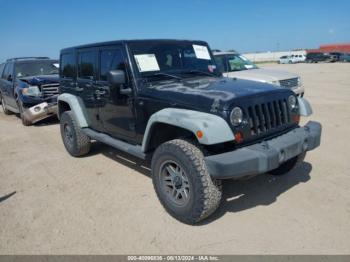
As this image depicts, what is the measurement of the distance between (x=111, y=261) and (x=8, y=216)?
5.44 feet

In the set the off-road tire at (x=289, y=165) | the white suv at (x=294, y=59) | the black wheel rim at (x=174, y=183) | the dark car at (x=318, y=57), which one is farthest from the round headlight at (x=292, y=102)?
the white suv at (x=294, y=59)

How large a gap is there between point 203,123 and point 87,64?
2.88 meters

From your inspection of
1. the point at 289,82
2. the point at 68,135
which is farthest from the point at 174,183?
the point at 289,82

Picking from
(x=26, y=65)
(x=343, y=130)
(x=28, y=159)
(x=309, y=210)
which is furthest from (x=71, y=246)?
(x=26, y=65)

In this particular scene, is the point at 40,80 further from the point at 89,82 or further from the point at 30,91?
the point at 89,82

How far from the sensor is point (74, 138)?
18.5 feet

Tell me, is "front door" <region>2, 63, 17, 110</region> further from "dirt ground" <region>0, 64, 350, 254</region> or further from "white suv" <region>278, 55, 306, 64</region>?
"white suv" <region>278, 55, 306, 64</region>

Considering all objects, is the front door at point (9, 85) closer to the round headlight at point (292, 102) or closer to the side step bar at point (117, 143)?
the side step bar at point (117, 143)

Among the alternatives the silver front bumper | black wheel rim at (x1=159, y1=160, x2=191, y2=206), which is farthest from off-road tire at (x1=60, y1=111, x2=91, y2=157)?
the silver front bumper

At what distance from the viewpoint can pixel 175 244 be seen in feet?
10.1

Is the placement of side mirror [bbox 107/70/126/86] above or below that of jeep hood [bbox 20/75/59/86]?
above

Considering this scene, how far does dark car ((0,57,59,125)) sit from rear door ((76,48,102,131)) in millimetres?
3818

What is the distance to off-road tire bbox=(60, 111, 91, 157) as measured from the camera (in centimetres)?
558

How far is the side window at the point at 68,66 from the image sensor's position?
567 centimetres
